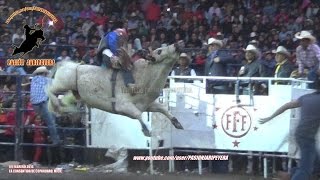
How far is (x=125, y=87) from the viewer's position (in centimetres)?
1077

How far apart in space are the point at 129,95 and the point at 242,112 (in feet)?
4.90

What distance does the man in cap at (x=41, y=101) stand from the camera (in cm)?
1098

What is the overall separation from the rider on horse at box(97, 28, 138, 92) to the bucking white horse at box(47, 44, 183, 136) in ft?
0.22

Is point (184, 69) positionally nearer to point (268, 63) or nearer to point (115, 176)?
point (268, 63)

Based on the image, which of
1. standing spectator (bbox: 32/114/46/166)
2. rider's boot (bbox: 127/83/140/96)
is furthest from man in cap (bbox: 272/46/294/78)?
standing spectator (bbox: 32/114/46/166)

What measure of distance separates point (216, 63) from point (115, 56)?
136 centimetres

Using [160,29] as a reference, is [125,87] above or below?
below

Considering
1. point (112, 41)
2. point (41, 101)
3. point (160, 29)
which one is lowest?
point (41, 101)

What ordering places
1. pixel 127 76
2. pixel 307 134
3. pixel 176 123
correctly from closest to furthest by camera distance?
1. pixel 307 134
2. pixel 127 76
3. pixel 176 123

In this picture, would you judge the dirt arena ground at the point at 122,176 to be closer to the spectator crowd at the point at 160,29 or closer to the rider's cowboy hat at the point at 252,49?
the spectator crowd at the point at 160,29

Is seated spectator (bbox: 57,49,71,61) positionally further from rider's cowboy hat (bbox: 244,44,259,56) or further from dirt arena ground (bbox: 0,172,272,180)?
rider's cowboy hat (bbox: 244,44,259,56)

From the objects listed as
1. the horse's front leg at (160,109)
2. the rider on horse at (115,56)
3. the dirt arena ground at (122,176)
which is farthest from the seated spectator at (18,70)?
the horse's front leg at (160,109)

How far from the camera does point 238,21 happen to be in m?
12.4

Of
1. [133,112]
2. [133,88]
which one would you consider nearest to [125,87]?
[133,88]
